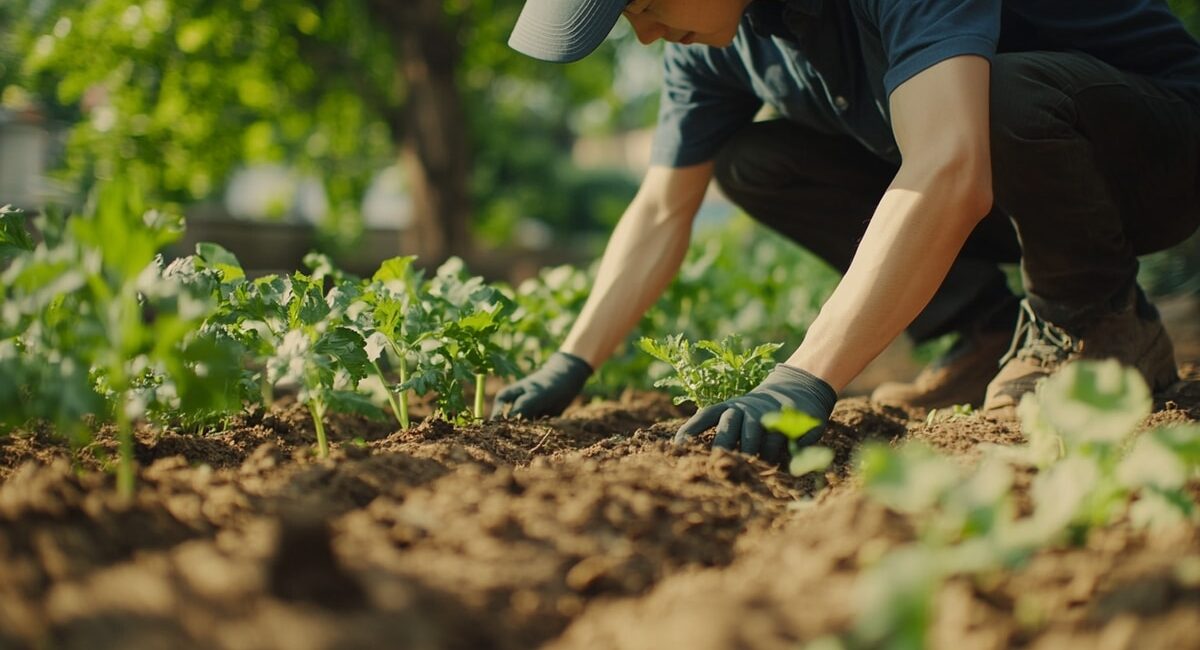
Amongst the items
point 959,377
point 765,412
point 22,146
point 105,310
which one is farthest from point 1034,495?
point 22,146

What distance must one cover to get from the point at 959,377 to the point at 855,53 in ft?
3.63

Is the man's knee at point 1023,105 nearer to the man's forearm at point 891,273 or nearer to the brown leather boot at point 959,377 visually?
the man's forearm at point 891,273

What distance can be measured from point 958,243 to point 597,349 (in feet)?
3.69

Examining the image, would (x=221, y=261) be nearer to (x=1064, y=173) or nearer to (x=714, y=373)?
(x=714, y=373)

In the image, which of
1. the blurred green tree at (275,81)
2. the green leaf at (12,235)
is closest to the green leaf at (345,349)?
the green leaf at (12,235)

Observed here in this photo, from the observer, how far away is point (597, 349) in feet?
9.07

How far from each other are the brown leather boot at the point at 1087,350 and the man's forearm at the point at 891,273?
715 mm

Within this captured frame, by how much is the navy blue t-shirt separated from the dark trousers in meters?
0.15

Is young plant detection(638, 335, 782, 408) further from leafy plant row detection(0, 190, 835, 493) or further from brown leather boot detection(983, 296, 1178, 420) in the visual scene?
brown leather boot detection(983, 296, 1178, 420)

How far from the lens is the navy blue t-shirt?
80.8 inches

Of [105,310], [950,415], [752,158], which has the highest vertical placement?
[105,310]

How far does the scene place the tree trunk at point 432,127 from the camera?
26.7 ft

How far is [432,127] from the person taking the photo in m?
8.70

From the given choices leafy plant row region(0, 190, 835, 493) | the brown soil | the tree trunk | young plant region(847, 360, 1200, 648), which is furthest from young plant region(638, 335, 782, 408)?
the tree trunk
